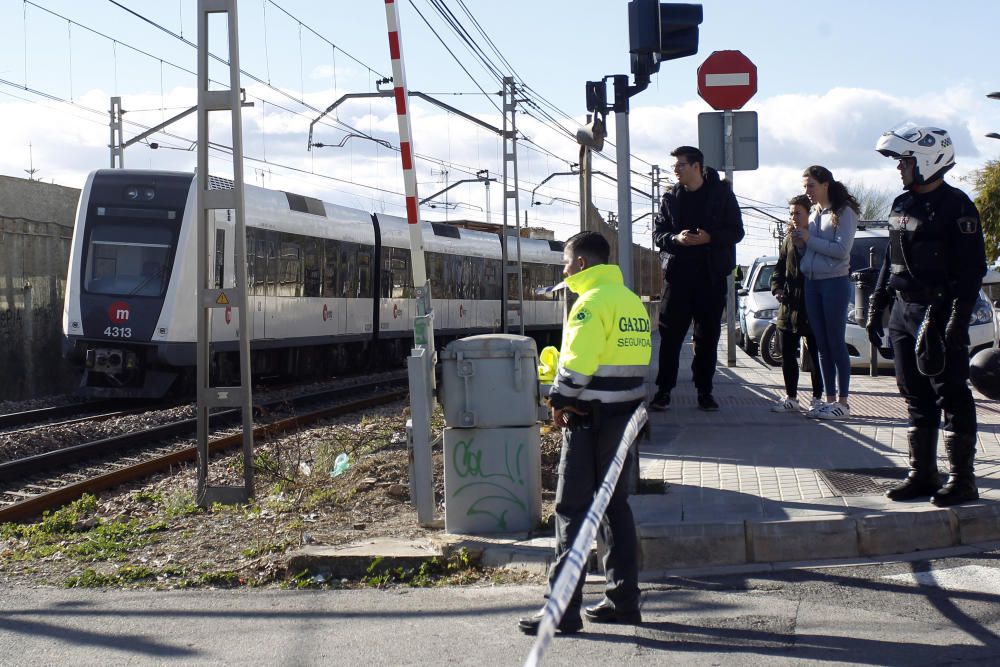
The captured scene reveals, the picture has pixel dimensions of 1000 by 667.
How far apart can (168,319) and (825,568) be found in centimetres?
1221

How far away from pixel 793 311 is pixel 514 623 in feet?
18.8

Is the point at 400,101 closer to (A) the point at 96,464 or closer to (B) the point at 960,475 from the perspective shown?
(B) the point at 960,475

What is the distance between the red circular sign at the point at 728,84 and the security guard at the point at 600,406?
716cm

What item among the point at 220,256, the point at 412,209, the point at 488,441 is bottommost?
the point at 488,441

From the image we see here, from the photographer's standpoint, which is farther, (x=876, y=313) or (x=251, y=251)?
(x=251, y=251)

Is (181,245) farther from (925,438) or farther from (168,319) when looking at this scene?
(925,438)

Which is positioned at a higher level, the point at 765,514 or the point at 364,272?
the point at 364,272

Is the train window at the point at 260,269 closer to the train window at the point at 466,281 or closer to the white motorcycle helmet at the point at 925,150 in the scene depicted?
the train window at the point at 466,281

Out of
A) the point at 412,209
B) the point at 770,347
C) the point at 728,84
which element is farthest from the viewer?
the point at 770,347

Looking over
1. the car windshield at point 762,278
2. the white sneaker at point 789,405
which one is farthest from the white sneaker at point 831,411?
the car windshield at point 762,278

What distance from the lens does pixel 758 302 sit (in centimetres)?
2022

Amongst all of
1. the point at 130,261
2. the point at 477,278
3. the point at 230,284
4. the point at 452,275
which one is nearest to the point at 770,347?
the point at 230,284

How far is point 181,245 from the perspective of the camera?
1634cm

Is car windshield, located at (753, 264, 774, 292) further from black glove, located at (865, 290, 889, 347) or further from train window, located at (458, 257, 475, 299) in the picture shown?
black glove, located at (865, 290, 889, 347)
